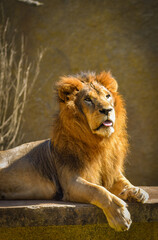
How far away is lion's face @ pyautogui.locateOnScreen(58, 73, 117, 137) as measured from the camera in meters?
2.42

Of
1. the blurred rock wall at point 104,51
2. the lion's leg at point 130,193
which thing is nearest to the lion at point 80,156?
the lion's leg at point 130,193

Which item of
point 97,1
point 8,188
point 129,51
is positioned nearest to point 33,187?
point 8,188

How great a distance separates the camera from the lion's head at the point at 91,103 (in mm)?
2430

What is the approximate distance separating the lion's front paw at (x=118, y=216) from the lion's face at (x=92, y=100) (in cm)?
56

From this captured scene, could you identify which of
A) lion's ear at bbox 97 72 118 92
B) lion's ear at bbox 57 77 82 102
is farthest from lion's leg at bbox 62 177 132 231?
lion's ear at bbox 97 72 118 92

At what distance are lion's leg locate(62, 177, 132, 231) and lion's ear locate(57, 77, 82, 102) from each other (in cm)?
68

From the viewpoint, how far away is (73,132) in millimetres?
2533

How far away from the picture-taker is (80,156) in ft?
8.27

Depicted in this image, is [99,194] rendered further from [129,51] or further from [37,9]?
[37,9]

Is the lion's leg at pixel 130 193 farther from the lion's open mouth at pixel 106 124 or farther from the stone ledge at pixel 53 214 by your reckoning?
the lion's open mouth at pixel 106 124

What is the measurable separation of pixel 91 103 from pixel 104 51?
316cm

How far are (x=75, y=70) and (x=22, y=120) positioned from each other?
1.28 metres

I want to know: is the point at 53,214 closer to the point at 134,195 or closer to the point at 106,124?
the point at 134,195

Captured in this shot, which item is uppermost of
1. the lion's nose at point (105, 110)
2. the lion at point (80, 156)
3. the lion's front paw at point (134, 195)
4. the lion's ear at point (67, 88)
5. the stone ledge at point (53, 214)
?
the lion's ear at point (67, 88)
